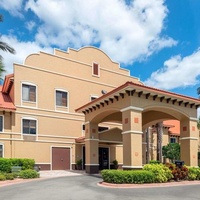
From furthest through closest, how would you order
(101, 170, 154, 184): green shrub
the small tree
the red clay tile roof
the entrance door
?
the small tree, the entrance door, the red clay tile roof, (101, 170, 154, 184): green shrub

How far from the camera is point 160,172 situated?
1645cm

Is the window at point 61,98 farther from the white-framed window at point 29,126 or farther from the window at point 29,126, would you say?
the window at point 29,126

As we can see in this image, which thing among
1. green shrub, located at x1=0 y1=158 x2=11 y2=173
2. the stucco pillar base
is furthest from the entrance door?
green shrub, located at x1=0 y1=158 x2=11 y2=173

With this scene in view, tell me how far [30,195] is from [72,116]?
17.7m

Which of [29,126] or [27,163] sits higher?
[29,126]

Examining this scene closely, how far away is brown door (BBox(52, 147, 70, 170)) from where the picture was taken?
2805 cm

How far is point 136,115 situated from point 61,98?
44.6 ft

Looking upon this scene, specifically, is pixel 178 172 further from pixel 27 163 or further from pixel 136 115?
pixel 27 163

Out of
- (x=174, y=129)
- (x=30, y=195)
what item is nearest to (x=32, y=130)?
(x=30, y=195)

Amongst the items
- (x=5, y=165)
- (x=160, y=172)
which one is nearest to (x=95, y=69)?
(x=5, y=165)

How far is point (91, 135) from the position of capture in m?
22.8

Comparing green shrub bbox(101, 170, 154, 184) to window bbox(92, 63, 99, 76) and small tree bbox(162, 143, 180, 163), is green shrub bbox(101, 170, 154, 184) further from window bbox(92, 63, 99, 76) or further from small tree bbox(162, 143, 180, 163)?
small tree bbox(162, 143, 180, 163)

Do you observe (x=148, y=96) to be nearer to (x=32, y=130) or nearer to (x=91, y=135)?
(x=91, y=135)

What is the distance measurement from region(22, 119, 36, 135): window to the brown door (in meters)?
2.95
